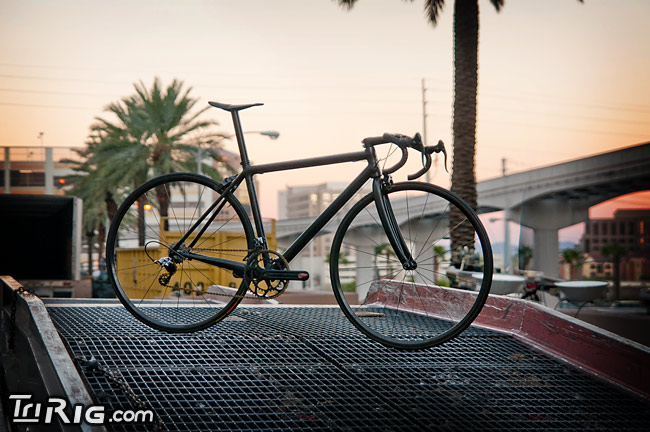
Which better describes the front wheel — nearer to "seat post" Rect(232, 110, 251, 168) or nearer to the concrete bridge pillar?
"seat post" Rect(232, 110, 251, 168)

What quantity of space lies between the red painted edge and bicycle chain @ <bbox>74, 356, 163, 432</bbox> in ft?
7.52

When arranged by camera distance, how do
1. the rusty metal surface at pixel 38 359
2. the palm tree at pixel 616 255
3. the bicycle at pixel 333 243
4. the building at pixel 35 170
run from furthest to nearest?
the building at pixel 35 170
the palm tree at pixel 616 255
the bicycle at pixel 333 243
the rusty metal surface at pixel 38 359

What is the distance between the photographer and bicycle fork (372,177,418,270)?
3.31 metres

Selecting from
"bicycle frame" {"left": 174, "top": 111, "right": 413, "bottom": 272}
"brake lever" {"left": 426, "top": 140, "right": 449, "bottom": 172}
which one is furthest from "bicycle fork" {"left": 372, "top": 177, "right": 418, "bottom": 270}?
"brake lever" {"left": 426, "top": 140, "right": 449, "bottom": 172}

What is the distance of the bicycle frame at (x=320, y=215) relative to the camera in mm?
3348

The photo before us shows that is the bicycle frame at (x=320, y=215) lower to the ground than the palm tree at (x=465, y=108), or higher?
lower

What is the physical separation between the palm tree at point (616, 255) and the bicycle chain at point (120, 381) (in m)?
13.6

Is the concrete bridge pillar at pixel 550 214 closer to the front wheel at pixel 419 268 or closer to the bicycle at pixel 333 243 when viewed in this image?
the front wheel at pixel 419 268

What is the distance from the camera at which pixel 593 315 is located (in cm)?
1498

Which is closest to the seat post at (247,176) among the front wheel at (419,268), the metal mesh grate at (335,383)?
the front wheel at (419,268)

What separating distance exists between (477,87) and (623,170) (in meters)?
24.7

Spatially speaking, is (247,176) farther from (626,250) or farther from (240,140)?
(626,250)

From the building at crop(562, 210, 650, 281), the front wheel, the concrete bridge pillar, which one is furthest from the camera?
the concrete bridge pillar

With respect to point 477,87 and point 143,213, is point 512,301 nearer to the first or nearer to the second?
point 143,213
